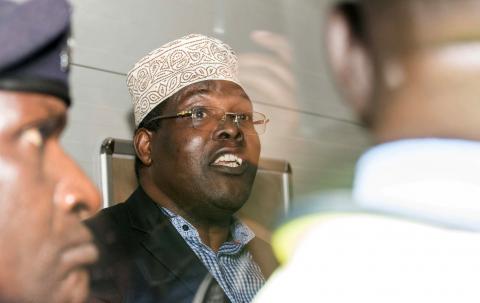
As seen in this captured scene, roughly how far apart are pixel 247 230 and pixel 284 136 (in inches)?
8.8

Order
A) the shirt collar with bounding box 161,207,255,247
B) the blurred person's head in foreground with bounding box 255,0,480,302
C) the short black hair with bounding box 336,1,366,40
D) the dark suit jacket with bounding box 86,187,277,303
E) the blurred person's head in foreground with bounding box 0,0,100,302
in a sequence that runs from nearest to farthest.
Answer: the blurred person's head in foreground with bounding box 255,0,480,302, the short black hair with bounding box 336,1,366,40, the blurred person's head in foreground with bounding box 0,0,100,302, the dark suit jacket with bounding box 86,187,277,303, the shirt collar with bounding box 161,207,255,247

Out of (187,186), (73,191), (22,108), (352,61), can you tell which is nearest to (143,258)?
(187,186)

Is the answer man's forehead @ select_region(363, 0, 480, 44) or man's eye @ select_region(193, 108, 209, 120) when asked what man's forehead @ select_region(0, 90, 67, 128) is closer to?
man's eye @ select_region(193, 108, 209, 120)

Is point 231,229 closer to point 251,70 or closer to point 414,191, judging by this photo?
point 251,70

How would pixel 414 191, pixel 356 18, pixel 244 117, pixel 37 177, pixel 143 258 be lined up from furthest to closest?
pixel 244 117, pixel 143 258, pixel 37 177, pixel 356 18, pixel 414 191

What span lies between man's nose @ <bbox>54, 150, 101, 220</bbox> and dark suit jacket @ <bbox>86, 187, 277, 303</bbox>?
0.19 feet

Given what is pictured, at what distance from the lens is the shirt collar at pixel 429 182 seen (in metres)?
0.69

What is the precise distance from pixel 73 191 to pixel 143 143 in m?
0.42

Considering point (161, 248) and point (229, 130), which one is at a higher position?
point (229, 130)

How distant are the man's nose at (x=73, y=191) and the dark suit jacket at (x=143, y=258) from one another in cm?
6

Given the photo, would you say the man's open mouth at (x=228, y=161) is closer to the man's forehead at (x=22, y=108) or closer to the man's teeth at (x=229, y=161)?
the man's teeth at (x=229, y=161)

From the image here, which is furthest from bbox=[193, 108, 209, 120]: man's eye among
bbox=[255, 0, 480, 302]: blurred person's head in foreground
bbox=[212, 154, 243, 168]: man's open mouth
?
bbox=[255, 0, 480, 302]: blurred person's head in foreground

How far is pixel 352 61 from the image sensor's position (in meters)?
0.84

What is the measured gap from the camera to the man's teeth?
1.32 m
